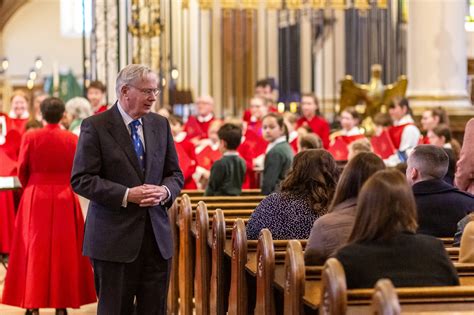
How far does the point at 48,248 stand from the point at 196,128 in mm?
4992

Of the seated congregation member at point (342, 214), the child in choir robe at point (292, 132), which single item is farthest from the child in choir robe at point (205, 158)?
the seated congregation member at point (342, 214)

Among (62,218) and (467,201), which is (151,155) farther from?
(62,218)

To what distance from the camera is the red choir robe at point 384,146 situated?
36.0 feet

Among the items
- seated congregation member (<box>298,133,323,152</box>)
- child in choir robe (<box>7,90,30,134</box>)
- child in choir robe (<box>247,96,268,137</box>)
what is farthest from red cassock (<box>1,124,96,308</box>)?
child in choir robe (<box>247,96,268,137</box>)

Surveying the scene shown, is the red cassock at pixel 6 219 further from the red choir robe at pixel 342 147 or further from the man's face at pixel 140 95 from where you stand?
the man's face at pixel 140 95

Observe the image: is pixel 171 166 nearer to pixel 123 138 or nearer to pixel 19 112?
pixel 123 138

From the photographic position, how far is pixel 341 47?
21109mm

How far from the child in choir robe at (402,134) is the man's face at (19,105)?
351 centimetres

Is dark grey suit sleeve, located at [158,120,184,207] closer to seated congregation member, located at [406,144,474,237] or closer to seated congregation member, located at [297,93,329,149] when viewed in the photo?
seated congregation member, located at [406,144,474,237]

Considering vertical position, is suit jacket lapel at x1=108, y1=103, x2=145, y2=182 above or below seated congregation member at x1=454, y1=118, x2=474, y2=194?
above

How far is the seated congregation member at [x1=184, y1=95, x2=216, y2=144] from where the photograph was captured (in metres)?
12.7

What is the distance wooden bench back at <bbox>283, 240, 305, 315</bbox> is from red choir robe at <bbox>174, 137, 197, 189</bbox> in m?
6.17

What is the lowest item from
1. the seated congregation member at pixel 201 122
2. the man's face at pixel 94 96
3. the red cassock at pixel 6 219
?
the red cassock at pixel 6 219

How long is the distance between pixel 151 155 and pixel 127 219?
0.33 m
